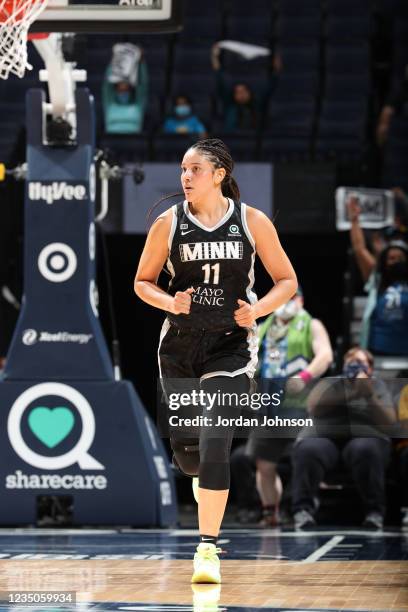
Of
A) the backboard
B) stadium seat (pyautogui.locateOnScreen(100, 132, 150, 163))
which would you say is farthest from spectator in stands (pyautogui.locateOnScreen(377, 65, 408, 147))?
the backboard

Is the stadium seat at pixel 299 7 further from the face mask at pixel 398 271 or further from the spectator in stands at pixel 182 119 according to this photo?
the face mask at pixel 398 271

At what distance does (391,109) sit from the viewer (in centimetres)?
1467

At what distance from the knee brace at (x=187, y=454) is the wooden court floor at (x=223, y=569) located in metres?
0.50

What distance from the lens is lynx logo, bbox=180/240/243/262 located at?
5555mm

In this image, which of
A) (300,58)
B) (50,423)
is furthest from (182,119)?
(50,423)

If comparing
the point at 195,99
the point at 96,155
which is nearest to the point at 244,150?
the point at 195,99

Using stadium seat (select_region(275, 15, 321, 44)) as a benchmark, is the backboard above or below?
below

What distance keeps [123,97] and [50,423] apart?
654cm

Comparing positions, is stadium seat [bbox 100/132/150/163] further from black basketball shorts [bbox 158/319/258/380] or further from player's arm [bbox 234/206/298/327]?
black basketball shorts [bbox 158/319/258/380]

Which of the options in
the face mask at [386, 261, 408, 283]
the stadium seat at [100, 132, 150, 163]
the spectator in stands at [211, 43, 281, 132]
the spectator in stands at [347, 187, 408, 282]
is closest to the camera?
the face mask at [386, 261, 408, 283]

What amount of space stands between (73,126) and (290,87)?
7293 millimetres

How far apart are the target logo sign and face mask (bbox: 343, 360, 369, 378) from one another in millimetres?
2239

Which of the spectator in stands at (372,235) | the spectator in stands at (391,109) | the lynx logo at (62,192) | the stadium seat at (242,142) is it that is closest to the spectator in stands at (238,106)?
the stadium seat at (242,142)

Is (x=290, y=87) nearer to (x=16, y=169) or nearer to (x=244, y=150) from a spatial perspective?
(x=244, y=150)
